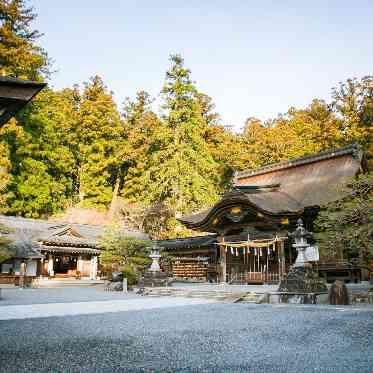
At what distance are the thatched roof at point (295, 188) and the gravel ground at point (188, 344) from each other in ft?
27.1

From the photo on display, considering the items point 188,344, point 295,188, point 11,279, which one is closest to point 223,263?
point 295,188

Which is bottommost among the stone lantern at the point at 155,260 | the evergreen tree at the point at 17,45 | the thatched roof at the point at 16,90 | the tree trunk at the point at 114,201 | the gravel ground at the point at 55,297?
the gravel ground at the point at 55,297

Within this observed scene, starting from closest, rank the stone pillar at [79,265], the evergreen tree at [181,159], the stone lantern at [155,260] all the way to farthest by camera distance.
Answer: the stone lantern at [155,260] → the stone pillar at [79,265] → the evergreen tree at [181,159]

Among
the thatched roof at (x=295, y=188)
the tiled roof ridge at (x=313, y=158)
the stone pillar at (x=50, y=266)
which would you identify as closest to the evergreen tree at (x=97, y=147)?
the stone pillar at (x=50, y=266)

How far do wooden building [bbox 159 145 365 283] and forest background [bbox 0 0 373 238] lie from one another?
7560mm

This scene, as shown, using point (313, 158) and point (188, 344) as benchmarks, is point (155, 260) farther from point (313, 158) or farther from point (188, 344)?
point (188, 344)

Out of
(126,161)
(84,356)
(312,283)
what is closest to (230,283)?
(312,283)

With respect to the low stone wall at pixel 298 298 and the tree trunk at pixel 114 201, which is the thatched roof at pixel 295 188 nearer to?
the low stone wall at pixel 298 298

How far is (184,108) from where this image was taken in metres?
31.0

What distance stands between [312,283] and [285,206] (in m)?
5.64

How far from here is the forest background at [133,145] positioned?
1163 inches

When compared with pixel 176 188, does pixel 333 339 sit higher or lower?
lower

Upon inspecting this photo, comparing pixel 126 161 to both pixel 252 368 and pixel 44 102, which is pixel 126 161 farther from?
pixel 252 368

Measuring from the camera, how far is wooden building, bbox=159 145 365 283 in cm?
1543
